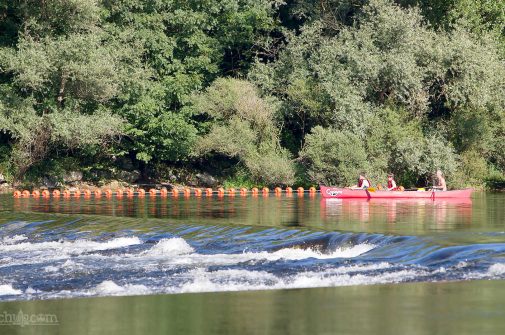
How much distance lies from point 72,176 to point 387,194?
20.8 metres

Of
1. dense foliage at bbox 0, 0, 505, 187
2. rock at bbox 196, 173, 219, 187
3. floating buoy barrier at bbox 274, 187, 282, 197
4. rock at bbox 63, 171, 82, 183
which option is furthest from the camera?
rock at bbox 196, 173, 219, 187

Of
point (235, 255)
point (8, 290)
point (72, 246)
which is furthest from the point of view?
point (72, 246)

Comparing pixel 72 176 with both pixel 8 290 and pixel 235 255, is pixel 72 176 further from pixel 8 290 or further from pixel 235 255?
pixel 8 290

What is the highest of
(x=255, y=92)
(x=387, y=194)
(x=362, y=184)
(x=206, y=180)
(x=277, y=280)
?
(x=255, y=92)

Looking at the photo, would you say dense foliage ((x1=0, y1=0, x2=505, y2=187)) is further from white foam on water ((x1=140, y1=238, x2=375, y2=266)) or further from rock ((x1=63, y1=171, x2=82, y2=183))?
white foam on water ((x1=140, y1=238, x2=375, y2=266))

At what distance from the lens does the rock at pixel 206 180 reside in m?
61.8

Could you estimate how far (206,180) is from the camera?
2445 inches

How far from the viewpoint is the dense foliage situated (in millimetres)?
54562

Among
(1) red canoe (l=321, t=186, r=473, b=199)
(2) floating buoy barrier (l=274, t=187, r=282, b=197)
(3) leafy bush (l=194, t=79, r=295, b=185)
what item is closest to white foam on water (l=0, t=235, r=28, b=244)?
(1) red canoe (l=321, t=186, r=473, b=199)

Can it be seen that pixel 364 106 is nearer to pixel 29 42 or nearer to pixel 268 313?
pixel 29 42

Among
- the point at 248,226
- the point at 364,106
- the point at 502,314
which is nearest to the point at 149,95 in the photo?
the point at 364,106

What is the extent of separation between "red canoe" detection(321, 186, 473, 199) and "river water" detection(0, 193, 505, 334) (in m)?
9.34

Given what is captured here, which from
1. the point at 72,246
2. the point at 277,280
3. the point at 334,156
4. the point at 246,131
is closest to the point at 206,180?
the point at 246,131

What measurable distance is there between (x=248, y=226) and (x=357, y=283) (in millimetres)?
11819
